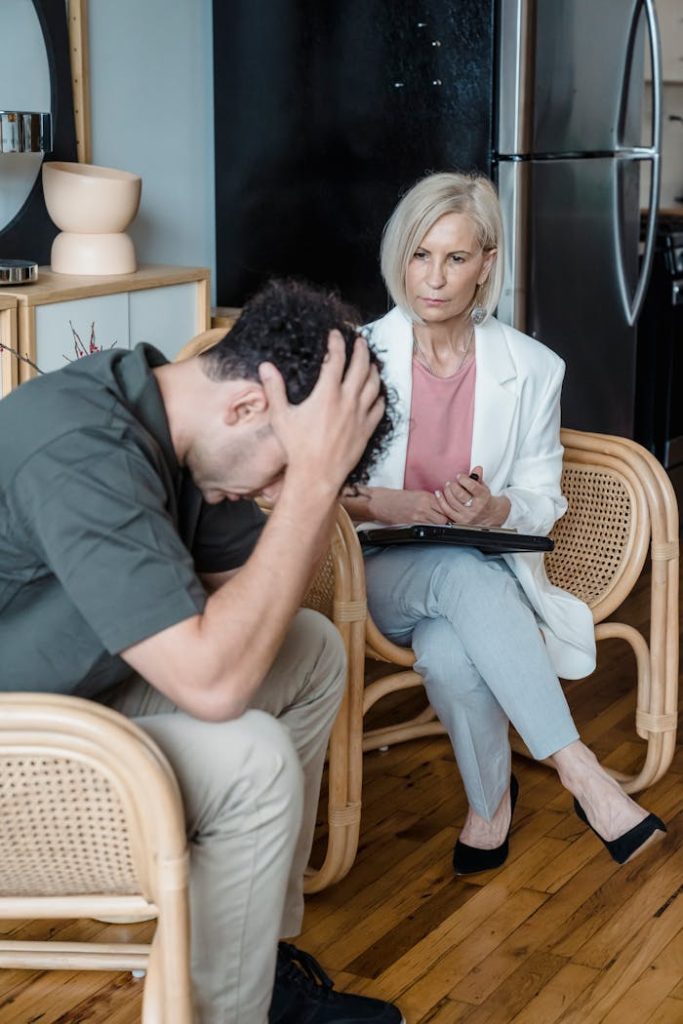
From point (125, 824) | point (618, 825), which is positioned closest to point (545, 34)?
point (618, 825)

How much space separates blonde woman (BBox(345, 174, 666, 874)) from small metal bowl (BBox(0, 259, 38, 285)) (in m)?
0.94

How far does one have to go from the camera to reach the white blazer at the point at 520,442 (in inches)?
91.3

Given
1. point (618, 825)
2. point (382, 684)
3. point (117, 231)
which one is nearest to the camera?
point (618, 825)

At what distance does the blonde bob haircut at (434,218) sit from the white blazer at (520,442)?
7 cm

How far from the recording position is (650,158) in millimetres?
3832

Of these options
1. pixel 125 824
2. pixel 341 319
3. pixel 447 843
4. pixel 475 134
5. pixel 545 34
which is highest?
pixel 545 34

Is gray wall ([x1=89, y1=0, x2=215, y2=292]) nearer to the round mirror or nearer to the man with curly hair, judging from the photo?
the round mirror

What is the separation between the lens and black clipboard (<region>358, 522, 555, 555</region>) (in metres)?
2.13

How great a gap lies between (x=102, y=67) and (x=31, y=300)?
3.28 feet

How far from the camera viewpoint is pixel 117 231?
10.7 feet

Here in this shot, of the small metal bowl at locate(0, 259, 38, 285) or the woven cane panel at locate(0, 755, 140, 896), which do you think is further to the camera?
the small metal bowl at locate(0, 259, 38, 285)

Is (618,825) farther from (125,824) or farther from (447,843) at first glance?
(125,824)

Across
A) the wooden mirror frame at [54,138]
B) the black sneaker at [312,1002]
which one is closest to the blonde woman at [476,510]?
the black sneaker at [312,1002]

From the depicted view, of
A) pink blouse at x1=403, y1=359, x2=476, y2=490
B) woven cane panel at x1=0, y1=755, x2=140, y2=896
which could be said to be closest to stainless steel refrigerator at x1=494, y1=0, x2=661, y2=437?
pink blouse at x1=403, y1=359, x2=476, y2=490
